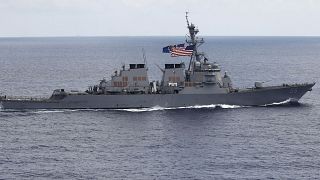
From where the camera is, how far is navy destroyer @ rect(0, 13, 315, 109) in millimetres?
74312

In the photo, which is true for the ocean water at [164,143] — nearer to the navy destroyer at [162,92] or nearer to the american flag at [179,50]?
the navy destroyer at [162,92]

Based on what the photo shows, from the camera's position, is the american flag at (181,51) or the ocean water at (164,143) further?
the american flag at (181,51)

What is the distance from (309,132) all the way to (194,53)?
873 inches

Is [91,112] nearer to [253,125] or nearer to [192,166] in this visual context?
[253,125]

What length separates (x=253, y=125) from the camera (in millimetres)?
63969

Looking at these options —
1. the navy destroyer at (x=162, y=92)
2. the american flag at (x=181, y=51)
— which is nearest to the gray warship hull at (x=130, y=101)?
the navy destroyer at (x=162, y=92)

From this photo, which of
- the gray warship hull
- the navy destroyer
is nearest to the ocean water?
the gray warship hull

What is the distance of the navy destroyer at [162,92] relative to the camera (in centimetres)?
7431

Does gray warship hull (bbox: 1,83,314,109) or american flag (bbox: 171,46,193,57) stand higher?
american flag (bbox: 171,46,193,57)

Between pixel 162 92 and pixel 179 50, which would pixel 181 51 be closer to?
pixel 179 50

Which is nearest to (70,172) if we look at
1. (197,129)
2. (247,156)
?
(247,156)

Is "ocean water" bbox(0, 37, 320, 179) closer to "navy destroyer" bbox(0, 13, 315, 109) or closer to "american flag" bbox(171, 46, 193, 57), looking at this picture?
"navy destroyer" bbox(0, 13, 315, 109)

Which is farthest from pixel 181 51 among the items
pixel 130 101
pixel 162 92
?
pixel 130 101

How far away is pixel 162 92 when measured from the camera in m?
74.9
